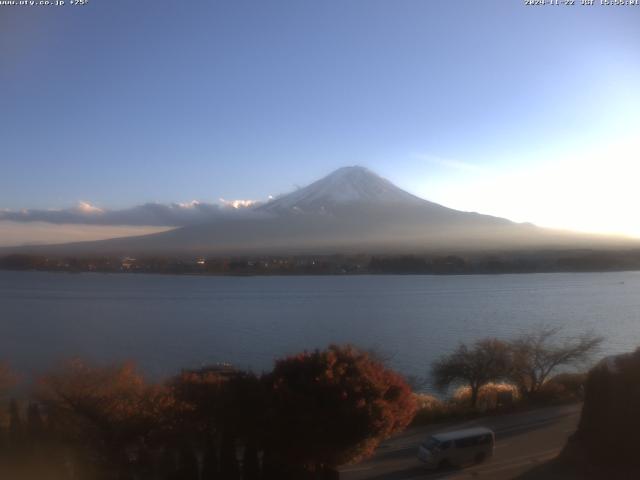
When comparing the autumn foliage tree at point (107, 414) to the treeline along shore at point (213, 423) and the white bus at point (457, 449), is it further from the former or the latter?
the white bus at point (457, 449)

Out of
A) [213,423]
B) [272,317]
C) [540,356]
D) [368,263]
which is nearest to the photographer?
[213,423]

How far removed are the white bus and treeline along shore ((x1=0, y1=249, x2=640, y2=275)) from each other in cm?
1150

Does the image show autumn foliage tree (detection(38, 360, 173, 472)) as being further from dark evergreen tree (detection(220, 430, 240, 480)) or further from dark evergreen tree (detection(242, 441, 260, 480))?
dark evergreen tree (detection(242, 441, 260, 480))

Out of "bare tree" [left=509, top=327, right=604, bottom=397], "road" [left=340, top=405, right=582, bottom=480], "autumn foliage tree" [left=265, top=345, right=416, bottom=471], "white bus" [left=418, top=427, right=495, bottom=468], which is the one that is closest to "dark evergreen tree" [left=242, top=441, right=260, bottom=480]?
"autumn foliage tree" [left=265, top=345, right=416, bottom=471]

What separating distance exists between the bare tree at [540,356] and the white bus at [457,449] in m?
4.42

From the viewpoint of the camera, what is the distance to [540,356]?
1236 centimetres

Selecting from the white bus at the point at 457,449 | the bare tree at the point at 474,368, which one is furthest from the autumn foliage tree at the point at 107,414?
the bare tree at the point at 474,368

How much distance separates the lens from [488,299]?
21781 mm

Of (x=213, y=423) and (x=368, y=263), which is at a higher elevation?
(x=368, y=263)

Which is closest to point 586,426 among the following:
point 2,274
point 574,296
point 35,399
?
point 35,399

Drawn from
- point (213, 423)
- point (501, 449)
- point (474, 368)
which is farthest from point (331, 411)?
point (474, 368)

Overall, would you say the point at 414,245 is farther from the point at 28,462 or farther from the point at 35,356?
the point at 28,462

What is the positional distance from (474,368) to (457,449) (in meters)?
4.76

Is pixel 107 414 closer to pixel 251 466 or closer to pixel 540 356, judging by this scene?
pixel 251 466
